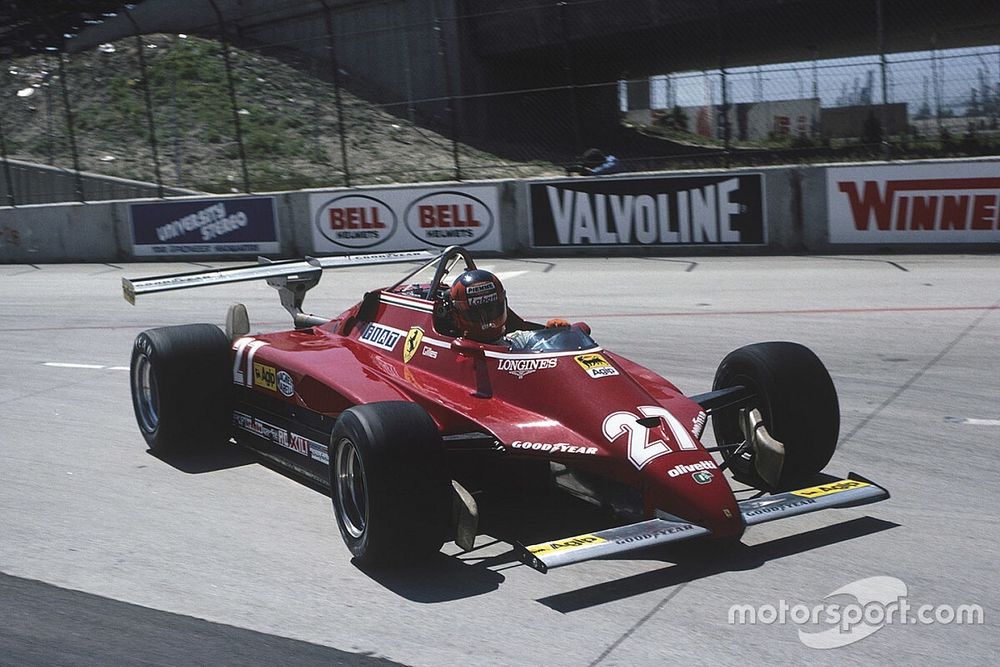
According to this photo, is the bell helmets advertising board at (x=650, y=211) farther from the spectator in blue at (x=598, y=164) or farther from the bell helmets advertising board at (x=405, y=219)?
the bell helmets advertising board at (x=405, y=219)

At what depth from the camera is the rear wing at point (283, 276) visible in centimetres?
799

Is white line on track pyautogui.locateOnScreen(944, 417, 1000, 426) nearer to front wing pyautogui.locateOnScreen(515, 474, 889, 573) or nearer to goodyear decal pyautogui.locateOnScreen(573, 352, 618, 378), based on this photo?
front wing pyautogui.locateOnScreen(515, 474, 889, 573)

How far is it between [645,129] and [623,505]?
14.9m

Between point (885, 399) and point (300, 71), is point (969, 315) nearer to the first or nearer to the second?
point (885, 399)

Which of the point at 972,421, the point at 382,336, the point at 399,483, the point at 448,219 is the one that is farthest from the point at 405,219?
the point at 399,483

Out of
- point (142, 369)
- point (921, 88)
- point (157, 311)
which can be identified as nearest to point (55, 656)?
point (142, 369)

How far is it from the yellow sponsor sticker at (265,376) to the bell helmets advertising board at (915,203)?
10.7 metres

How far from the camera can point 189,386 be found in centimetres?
743

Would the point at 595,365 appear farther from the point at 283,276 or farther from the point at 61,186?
the point at 61,186

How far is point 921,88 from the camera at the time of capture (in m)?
15.9

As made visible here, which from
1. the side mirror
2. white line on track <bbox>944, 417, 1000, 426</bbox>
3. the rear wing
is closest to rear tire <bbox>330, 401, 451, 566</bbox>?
the side mirror

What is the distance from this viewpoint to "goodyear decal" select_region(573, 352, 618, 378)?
5750 millimetres

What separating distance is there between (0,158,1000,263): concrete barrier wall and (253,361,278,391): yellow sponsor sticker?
10687 mm

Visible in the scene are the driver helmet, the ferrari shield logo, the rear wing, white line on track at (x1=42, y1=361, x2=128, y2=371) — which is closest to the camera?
the driver helmet
